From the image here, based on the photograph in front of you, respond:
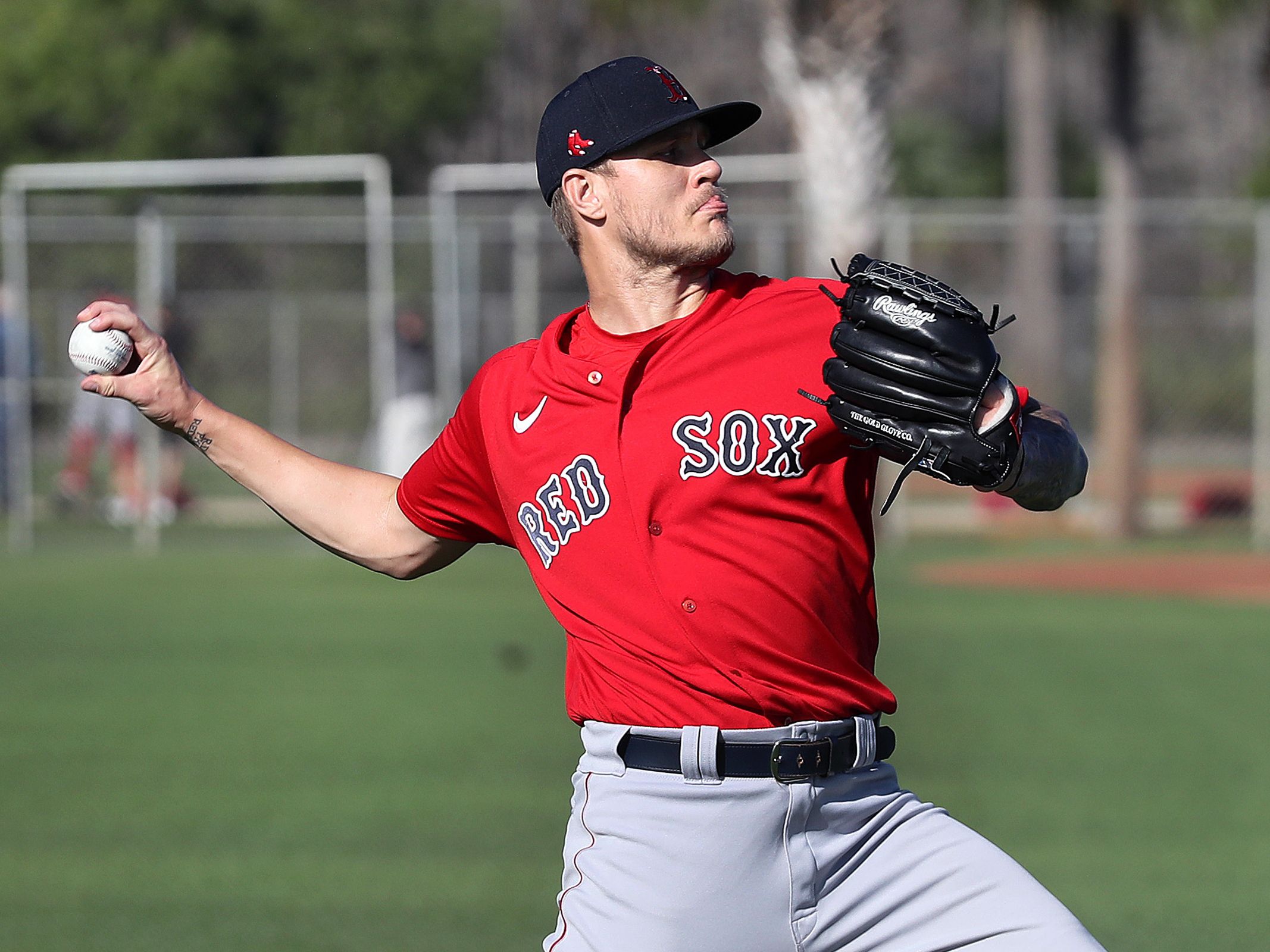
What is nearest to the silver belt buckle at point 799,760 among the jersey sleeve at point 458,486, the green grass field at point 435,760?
the jersey sleeve at point 458,486

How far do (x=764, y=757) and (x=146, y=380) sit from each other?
1.70 meters

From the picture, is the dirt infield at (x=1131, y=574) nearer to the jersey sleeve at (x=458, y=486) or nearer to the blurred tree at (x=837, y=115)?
the blurred tree at (x=837, y=115)

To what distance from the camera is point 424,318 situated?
24547mm

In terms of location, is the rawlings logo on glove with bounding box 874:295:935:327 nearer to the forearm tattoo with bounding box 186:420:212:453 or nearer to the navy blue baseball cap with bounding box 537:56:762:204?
the navy blue baseball cap with bounding box 537:56:762:204

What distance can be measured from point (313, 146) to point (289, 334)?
13225 mm

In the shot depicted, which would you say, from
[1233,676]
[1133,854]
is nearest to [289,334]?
[1233,676]

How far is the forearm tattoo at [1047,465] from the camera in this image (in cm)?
343

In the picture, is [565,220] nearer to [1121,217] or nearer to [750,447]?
[750,447]

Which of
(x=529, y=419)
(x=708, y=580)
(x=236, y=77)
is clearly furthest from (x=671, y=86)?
(x=236, y=77)

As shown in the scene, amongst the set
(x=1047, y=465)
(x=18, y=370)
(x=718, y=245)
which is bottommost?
(x=1047, y=465)

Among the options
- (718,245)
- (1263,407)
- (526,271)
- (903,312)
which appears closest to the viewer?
(903,312)

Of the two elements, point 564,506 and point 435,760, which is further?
point 435,760

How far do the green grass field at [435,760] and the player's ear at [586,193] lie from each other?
2.86 metres

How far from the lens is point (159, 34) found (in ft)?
118
